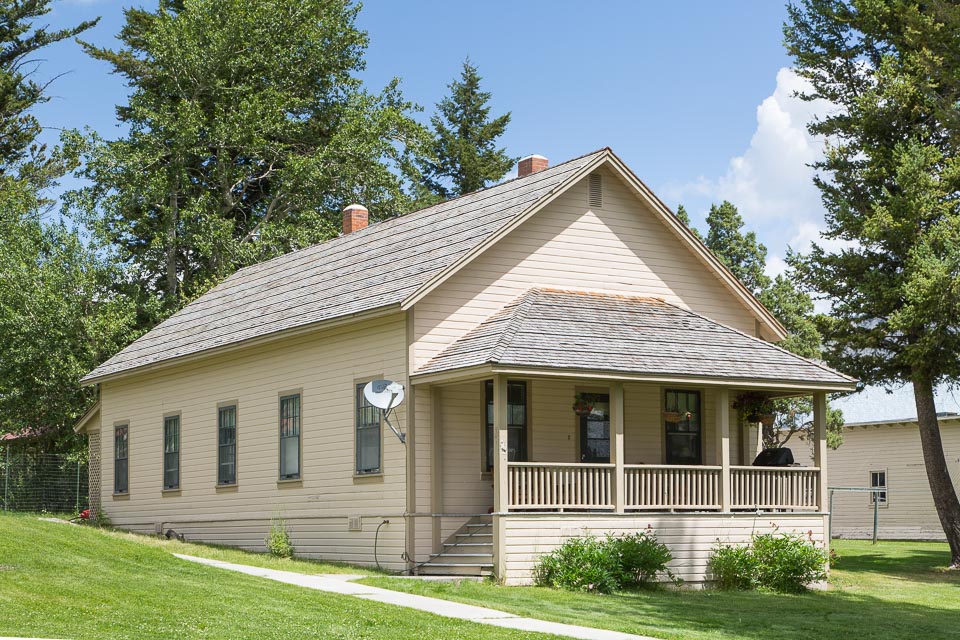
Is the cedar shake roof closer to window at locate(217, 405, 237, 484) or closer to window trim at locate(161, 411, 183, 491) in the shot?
window trim at locate(161, 411, 183, 491)

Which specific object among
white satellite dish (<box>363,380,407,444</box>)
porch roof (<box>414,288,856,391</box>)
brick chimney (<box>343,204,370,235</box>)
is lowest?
white satellite dish (<box>363,380,407,444</box>)

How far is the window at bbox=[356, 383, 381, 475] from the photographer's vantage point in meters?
22.0

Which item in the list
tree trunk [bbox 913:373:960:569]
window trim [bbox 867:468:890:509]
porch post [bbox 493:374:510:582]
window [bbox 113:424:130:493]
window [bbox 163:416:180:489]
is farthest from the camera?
window trim [bbox 867:468:890:509]

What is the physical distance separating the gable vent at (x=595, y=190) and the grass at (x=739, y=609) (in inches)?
289

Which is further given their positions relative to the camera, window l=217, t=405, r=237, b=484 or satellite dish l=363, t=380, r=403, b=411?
window l=217, t=405, r=237, b=484

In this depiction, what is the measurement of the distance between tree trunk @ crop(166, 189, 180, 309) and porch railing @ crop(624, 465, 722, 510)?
891 inches

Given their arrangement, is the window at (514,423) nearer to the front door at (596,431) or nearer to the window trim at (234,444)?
the front door at (596,431)

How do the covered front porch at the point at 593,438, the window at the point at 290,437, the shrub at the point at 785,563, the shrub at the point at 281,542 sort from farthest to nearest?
1. the window at the point at 290,437
2. the shrub at the point at 281,542
3. the shrub at the point at 785,563
4. the covered front porch at the point at 593,438

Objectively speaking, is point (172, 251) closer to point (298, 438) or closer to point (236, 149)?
point (236, 149)

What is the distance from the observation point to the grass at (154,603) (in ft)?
42.6

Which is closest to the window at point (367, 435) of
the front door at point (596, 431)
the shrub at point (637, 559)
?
the front door at point (596, 431)

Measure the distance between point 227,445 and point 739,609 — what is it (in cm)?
1261

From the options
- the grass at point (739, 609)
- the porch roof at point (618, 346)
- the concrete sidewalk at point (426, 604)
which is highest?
the porch roof at point (618, 346)

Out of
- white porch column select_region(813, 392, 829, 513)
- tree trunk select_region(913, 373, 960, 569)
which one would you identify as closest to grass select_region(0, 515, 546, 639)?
white porch column select_region(813, 392, 829, 513)
